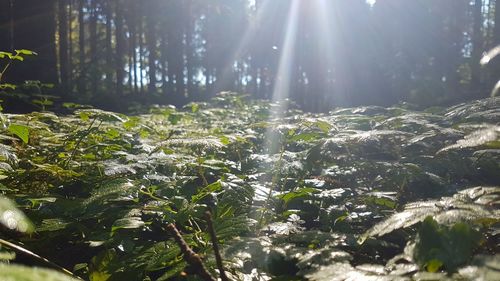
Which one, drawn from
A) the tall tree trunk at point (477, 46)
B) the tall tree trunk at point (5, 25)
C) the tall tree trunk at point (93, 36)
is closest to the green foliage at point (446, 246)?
the tall tree trunk at point (5, 25)

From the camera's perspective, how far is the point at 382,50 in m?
24.9

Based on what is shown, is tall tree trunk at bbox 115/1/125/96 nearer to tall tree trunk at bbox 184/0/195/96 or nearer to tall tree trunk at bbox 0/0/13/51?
tall tree trunk at bbox 184/0/195/96

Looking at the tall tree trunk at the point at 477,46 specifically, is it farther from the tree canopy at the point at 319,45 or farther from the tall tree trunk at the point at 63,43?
the tall tree trunk at the point at 63,43

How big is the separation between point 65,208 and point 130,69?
31201 mm

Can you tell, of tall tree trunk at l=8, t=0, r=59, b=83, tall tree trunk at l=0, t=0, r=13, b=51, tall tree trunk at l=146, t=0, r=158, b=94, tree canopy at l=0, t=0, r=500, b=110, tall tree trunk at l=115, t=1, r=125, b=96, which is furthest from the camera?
tall tree trunk at l=146, t=0, r=158, b=94

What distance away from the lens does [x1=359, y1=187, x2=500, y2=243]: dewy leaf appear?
1.32 metres

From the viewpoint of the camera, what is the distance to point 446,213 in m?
1.35

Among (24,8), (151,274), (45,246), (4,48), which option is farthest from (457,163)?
(24,8)

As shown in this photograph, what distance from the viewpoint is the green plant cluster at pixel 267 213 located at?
129 cm

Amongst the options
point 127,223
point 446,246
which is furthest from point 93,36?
point 446,246

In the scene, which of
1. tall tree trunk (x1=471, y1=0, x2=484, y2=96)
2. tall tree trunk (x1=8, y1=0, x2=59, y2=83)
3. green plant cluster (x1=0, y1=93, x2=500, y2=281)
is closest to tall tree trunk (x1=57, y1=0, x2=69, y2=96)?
tall tree trunk (x1=8, y1=0, x2=59, y2=83)

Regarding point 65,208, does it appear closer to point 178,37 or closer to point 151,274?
point 151,274

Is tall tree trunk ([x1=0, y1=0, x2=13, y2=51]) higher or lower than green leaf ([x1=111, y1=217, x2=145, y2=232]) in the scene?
higher

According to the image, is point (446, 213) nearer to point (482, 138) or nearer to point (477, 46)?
point (482, 138)
